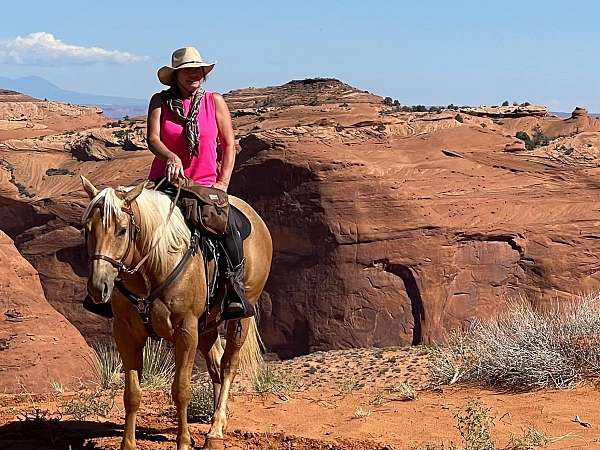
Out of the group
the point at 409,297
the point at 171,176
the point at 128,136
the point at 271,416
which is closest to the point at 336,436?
the point at 271,416

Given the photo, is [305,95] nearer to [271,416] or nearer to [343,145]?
[343,145]

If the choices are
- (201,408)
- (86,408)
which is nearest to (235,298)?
(201,408)

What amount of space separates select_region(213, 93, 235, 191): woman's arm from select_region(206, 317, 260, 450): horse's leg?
1256 millimetres

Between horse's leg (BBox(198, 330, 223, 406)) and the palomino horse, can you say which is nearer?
the palomino horse

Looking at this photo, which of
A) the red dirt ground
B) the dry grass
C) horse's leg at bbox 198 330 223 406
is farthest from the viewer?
the dry grass

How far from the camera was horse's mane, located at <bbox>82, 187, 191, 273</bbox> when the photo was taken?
5.55 meters

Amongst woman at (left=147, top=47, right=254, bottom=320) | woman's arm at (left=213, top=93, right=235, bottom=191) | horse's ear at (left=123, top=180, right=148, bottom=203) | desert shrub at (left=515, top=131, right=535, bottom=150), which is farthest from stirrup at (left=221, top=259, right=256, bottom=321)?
desert shrub at (left=515, top=131, right=535, bottom=150)

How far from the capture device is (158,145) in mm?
6137

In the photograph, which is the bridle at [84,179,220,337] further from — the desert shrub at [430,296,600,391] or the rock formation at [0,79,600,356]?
the rock formation at [0,79,600,356]

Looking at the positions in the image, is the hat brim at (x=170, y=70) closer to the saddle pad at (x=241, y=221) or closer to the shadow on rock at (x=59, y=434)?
the saddle pad at (x=241, y=221)

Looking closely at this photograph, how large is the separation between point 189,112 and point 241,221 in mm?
1065

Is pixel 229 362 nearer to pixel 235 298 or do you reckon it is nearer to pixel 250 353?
pixel 250 353

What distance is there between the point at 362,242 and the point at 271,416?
16.6 metres

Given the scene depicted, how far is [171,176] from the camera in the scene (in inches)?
238
